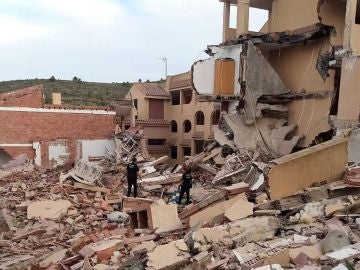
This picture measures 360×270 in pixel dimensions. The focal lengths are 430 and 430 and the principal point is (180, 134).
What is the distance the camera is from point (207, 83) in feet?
57.4

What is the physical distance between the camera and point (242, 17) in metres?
17.1

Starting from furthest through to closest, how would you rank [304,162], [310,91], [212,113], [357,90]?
[212,113] < [310,91] < [357,90] < [304,162]

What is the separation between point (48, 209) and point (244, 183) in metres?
6.88

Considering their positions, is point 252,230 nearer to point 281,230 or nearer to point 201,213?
point 281,230

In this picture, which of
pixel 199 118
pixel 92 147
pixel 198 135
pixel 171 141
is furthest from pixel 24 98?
pixel 171 141

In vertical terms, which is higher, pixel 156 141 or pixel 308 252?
pixel 308 252

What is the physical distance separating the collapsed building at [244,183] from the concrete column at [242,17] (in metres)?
0.05

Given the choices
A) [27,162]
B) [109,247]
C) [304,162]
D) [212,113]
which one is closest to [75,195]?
[27,162]

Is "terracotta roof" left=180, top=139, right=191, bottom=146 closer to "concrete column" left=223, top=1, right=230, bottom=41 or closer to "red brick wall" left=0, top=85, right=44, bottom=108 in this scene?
"red brick wall" left=0, top=85, right=44, bottom=108

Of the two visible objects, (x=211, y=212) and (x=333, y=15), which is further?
(x=333, y=15)

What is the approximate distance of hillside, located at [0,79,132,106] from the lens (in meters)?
46.9

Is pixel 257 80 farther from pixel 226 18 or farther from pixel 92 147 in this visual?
pixel 92 147

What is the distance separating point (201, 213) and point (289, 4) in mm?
9594

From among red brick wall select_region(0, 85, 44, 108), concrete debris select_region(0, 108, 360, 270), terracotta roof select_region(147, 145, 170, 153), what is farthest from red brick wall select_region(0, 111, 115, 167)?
terracotta roof select_region(147, 145, 170, 153)
